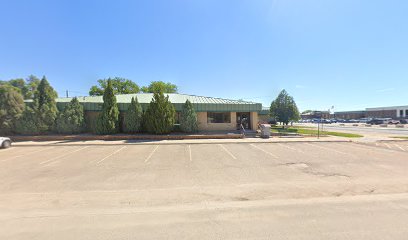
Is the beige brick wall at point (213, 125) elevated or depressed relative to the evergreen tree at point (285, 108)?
depressed

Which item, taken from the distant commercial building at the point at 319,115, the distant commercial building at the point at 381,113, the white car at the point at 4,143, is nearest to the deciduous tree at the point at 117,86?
the white car at the point at 4,143

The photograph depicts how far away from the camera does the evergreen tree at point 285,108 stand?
30.4 m

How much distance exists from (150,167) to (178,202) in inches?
157

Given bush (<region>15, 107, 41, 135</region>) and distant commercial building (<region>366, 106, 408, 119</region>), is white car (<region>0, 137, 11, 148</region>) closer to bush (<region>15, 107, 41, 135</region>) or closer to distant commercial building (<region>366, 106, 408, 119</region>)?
bush (<region>15, 107, 41, 135</region>)

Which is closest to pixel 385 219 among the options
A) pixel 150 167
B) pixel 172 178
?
pixel 172 178

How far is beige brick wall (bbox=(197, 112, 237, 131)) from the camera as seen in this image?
21.8 m

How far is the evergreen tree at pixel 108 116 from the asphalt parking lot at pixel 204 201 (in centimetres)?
988

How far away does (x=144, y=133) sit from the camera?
1977cm

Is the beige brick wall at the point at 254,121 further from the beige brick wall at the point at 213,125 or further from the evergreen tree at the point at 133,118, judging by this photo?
the evergreen tree at the point at 133,118

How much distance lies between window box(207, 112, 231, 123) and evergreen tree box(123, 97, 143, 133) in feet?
26.7

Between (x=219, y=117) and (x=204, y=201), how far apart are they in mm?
17542

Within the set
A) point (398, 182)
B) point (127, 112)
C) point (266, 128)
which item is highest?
point (127, 112)

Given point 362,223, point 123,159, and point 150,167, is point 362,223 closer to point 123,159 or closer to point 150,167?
point 150,167

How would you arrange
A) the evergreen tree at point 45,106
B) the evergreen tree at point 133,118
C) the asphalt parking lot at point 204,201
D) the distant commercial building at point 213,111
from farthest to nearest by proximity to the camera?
1. the distant commercial building at point 213,111
2. the evergreen tree at point 133,118
3. the evergreen tree at point 45,106
4. the asphalt parking lot at point 204,201
